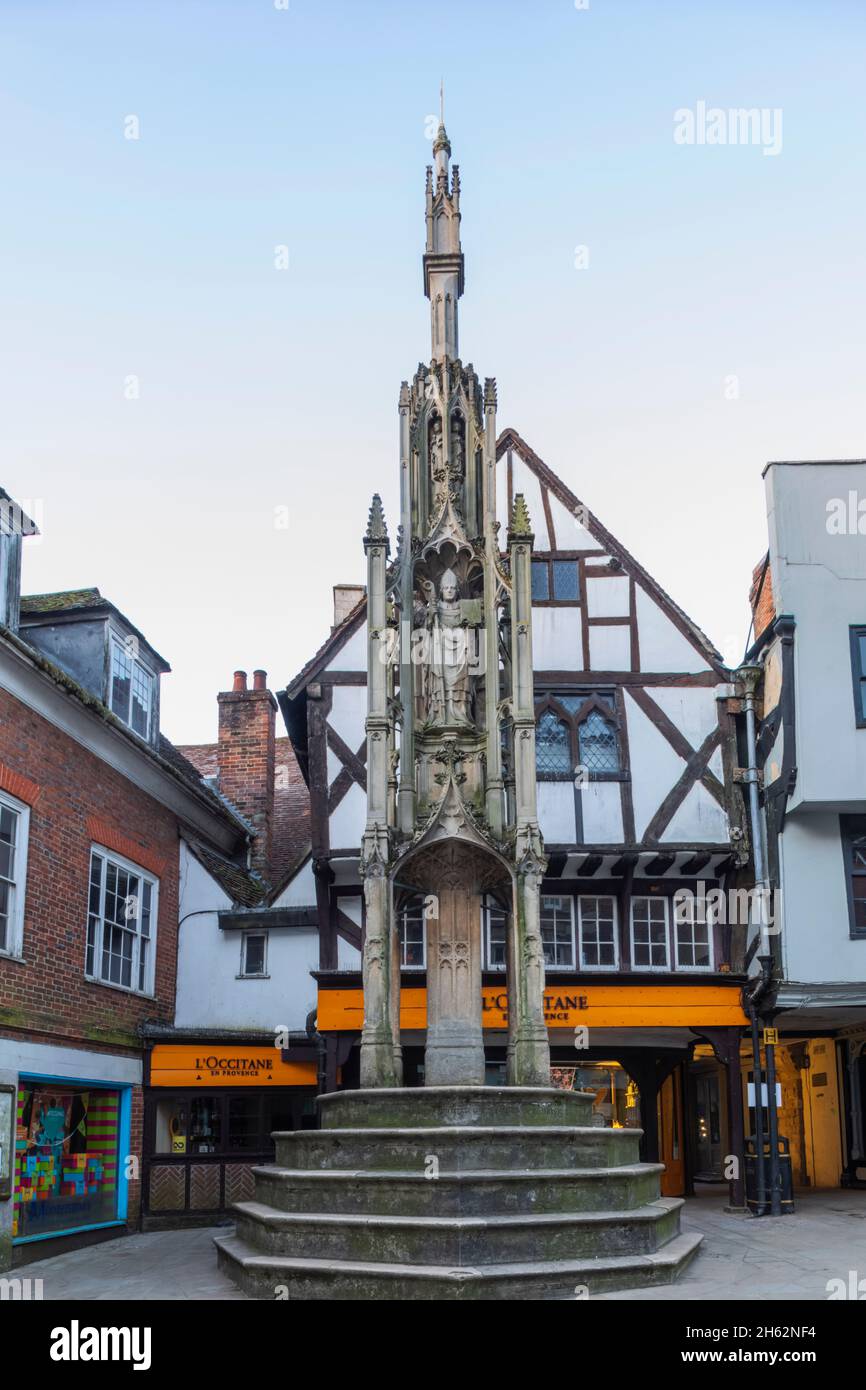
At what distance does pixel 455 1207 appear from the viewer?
1001 cm

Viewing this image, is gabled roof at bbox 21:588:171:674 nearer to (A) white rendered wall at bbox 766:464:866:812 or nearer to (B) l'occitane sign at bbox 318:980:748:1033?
(B) l'occitane sign at bbox 318:980:748:1033

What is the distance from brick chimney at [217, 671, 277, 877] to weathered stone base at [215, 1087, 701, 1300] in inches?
428

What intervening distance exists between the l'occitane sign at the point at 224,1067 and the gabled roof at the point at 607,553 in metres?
5.08

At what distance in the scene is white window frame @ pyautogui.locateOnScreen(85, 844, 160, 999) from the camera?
54.0 feet

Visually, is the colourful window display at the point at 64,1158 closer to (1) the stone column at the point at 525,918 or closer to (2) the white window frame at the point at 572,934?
(1) the stone column at the point at 525,918

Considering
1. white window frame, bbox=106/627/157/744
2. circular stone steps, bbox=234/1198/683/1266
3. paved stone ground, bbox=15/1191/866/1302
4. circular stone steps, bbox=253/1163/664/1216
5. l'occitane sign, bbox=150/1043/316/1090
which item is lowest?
paved stone ground, bbox=15/1191/866/1302

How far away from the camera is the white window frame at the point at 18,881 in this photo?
550 inches

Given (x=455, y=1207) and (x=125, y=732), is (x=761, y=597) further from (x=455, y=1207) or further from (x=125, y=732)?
(x=455, y=1207)

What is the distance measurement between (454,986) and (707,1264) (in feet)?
10.7

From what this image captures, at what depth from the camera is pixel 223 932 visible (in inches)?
773

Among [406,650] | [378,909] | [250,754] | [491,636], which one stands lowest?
[378,909]

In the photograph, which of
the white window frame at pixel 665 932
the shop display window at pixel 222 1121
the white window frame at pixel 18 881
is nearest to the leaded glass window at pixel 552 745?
the white window frame at pixel 665 932

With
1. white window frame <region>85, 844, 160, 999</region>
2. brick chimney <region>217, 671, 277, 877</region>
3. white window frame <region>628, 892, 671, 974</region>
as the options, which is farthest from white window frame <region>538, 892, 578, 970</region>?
white window frame <region>85, 844, 160, 999</region>

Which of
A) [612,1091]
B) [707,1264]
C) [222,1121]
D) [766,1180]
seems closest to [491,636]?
[707,1264]
